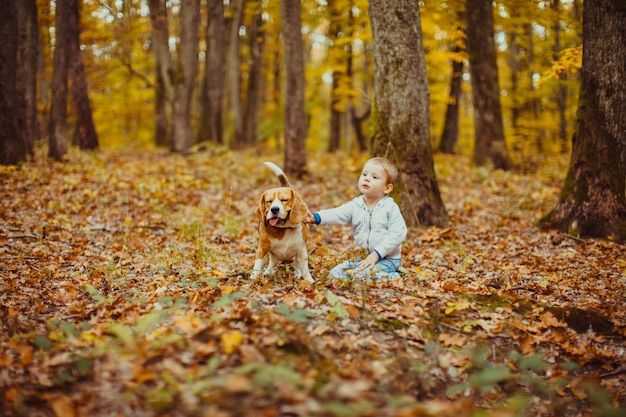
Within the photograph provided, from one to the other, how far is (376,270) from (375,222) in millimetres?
553

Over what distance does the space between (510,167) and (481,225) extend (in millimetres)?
6009

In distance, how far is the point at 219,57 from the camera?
1667cm

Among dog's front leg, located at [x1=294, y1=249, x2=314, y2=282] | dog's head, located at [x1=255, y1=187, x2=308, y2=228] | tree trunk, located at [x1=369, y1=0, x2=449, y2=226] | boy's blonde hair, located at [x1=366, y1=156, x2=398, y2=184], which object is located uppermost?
tree trunk, located at [x1=369, y1=0, x2=449, y2=226]

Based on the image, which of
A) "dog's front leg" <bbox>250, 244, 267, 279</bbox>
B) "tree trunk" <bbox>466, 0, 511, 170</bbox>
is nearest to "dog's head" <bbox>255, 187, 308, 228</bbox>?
"dog's front leg" <bbox>250, 244, 267, 279</bbox>

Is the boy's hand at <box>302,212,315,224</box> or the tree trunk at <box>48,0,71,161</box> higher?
the tree trunk at <box>48,0,71,161</box>

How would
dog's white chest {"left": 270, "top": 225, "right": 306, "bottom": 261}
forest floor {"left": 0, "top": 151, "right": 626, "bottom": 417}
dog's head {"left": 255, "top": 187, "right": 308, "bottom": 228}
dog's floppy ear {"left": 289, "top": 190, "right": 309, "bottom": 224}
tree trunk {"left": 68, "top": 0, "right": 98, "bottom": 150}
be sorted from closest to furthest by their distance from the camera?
forest floor {"left": 0, "top": 151, "right": 626, "bottom": 417} < dog's head {"left": 255, "top": 187, "right": 308, "bottom": 228} < dog's floppy ear {"left": 289, "top": 190, "right": 309, "bottom": 224} < dog's white chest {"left": 270, "top": 225, "right": 306, "bottom": 261} < tree trunk {"left": 68, "top": 0, "right": 98, "bottom": 150}

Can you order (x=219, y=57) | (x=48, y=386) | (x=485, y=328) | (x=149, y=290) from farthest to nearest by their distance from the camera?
(x=219, y=57), (x=149, y=290), (x=485, y=328), (x=48, y=386)

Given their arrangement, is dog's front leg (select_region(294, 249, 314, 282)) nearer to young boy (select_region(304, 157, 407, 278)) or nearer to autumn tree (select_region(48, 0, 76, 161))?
young boy (select_region(304, 157, 407, 278))

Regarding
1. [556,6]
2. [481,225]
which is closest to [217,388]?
[481,225]

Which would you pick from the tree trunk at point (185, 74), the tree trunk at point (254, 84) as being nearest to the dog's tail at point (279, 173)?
the tree trunk at point (185, 74)

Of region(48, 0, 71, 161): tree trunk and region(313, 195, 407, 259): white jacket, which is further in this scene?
region(48, 0, 71, 161): tree trunk

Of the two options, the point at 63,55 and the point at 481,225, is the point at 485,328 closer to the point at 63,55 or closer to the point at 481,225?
the point at 481,225

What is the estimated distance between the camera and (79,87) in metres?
15.1

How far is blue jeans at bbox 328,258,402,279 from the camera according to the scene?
5.02 m
